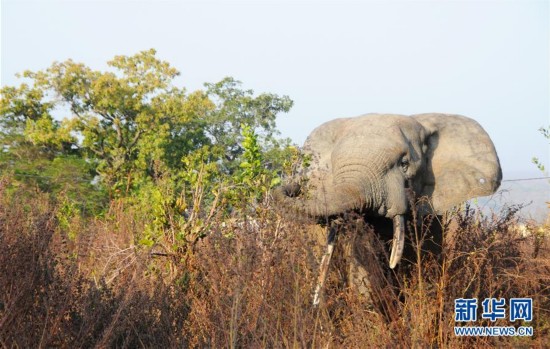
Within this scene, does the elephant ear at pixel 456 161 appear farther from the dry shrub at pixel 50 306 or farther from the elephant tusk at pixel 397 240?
the dry shrub at pixel 50 306

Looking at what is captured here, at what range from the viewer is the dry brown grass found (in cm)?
456

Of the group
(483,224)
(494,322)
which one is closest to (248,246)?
(494,322)

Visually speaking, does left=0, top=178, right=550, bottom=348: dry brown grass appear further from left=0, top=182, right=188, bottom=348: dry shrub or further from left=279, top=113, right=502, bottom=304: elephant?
left=279, top=113, right=502, bottom=304: elephant

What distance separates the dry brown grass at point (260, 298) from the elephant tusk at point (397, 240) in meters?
0.20

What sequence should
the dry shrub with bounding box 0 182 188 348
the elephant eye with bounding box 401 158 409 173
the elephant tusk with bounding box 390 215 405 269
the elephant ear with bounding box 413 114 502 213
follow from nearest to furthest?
the dry shrub with bounding box 0 182 188 348, the elephant tusk with bounding box 390 215 405 269, the elephant eye with bounding box 401 158 409 173, the elephant ear with bounding box 413 114 502 213

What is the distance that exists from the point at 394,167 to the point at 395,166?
17mm

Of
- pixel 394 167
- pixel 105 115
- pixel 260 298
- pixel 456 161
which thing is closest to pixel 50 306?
pixel 260 298

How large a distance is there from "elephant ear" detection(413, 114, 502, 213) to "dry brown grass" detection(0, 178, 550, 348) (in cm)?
44

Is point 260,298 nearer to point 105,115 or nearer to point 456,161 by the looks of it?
point 456,161

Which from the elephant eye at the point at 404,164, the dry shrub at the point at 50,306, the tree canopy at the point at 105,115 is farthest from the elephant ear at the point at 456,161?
the tree canopy at the point at 105,115

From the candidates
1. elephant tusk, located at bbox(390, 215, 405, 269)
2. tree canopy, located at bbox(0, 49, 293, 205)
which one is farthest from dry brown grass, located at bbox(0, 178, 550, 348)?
tree canopy, located at bbox(0, 49, 293, 205)

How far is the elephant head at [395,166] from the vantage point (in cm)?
591

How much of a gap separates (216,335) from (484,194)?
116 inches

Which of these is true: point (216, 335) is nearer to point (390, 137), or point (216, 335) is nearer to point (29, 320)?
point (29, 320)
